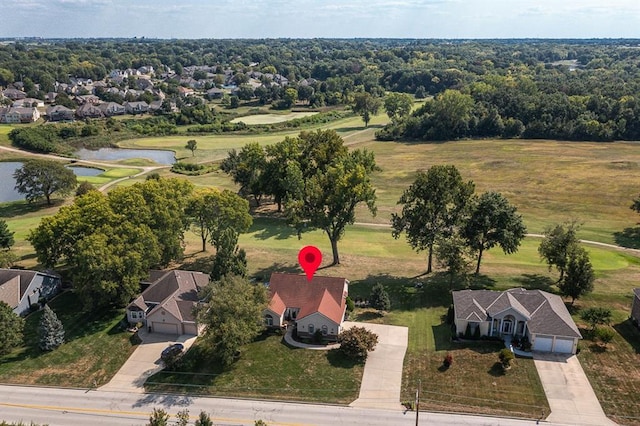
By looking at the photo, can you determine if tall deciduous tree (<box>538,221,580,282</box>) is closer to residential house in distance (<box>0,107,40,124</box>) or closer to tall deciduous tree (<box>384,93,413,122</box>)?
tall deciduous tree (<box>384,93,413,122</box>)

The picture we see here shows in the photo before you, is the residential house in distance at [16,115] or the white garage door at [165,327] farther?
the residential house in distance at [16,115]

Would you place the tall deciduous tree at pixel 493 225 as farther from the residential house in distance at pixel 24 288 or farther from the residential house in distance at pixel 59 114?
the residential house in distance at pixel 59 114

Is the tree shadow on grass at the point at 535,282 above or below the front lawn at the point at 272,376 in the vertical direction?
above

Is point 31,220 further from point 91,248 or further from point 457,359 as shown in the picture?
point 457,359

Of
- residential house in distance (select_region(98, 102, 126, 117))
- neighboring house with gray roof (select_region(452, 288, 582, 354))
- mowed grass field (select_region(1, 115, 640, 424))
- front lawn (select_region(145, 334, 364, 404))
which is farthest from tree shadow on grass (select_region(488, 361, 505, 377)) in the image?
residential house in distance (select_region(98, 102, 126, 117))

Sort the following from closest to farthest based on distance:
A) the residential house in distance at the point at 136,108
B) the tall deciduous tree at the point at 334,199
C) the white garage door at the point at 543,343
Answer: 1. the white garage door at the point at 543,343
2. the tall deciduous tree at the point at 334,199
3. the residential house in distance at the point at 136,108

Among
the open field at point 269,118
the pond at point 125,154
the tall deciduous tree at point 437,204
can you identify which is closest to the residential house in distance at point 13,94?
the pond at point 125,154

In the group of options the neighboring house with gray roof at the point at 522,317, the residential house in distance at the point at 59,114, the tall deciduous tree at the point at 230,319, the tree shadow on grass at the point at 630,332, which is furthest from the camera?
the residential house in distance at the point at 59,114

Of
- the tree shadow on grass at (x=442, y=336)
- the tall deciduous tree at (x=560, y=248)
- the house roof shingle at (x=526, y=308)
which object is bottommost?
the tree shadow on grass at (x=442, y=336)
